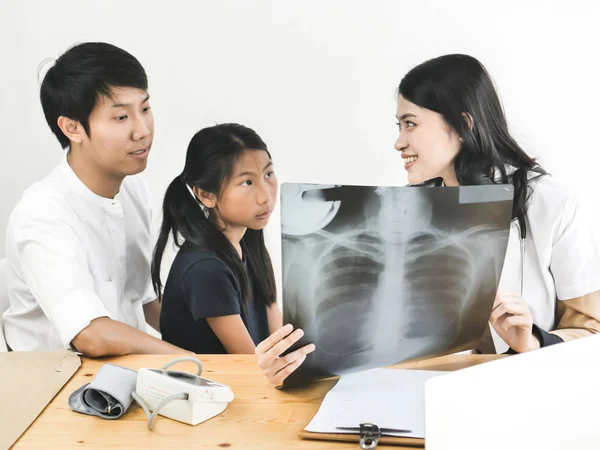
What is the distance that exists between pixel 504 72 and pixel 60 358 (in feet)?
6.45

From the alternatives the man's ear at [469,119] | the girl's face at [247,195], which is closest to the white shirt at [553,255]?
the man's ear at [469,119]

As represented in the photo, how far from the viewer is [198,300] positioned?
61.8 inches

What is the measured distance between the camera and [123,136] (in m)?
1.73

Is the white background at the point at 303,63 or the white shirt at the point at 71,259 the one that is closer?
the white shirt at the point at 71,259

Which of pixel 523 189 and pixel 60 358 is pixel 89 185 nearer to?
pixel 60 358

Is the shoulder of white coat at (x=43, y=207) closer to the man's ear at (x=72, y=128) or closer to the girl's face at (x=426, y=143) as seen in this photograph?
the man's ear at (x=72, y=128)

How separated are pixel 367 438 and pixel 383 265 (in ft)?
0.82

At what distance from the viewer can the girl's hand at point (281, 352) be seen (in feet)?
3.43

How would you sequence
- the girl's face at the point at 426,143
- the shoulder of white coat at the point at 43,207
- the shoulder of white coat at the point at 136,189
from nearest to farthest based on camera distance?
the shoulder of white coat at the point at 43,207, the girl's face at the point at 426,143, the shoulder of white coat at the point at 136,189

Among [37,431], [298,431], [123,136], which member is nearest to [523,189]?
[298,431]

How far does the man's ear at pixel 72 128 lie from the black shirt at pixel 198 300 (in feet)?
1.27

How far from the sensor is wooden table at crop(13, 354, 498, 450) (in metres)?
0.96

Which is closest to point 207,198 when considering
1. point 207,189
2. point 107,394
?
point 207,189

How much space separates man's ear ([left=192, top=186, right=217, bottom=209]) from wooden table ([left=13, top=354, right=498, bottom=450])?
0.67 metres
